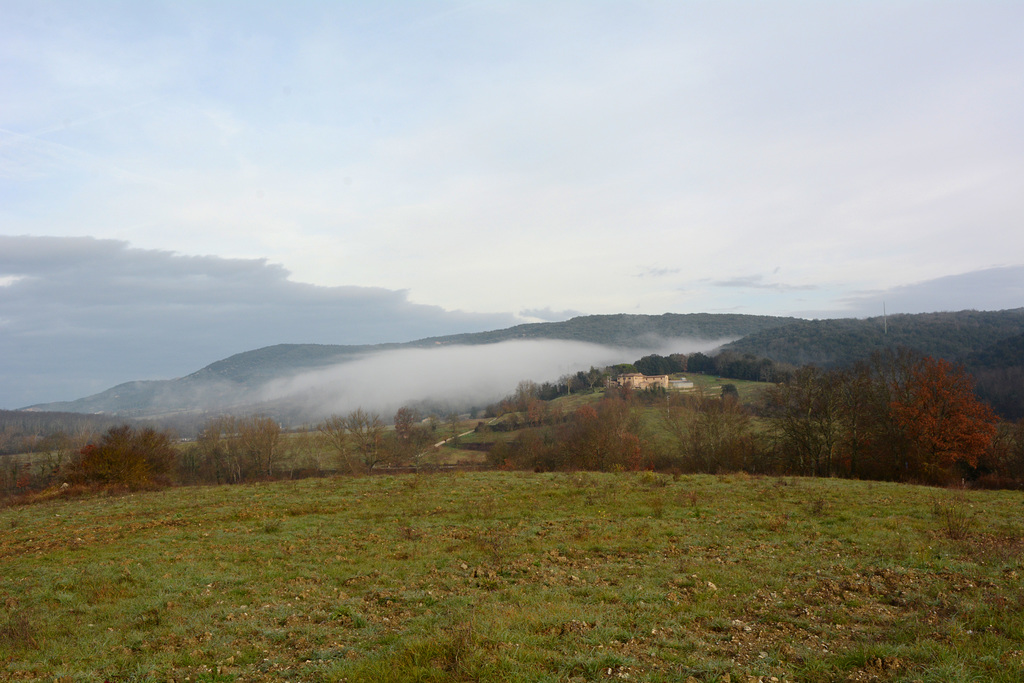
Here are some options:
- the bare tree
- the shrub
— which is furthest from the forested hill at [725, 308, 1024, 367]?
the shrub

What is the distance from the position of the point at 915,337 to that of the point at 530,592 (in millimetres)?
207519

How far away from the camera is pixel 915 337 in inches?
6535

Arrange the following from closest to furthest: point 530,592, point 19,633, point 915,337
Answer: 1. point 19,633
2. point 530,592
3. point 915,337

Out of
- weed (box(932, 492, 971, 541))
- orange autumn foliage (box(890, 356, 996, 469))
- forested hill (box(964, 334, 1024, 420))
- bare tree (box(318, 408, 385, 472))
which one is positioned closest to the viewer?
weed (box(932, 492, 971, 541))

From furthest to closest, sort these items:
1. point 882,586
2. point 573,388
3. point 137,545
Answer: point 573,388
point 137,545
point 882,586

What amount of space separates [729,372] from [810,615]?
17708 centimetres

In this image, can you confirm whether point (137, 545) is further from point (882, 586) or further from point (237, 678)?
point (882, 586)

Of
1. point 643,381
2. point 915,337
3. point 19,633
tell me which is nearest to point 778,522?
point 19,633

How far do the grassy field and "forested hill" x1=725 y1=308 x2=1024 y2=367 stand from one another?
15571 cm

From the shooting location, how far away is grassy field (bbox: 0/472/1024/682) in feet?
23.7

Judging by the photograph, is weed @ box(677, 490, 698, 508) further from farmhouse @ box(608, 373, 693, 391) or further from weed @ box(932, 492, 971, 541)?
farmhouse @ box(608, 373, 693, 391)

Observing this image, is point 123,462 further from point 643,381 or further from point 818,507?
point 643,381

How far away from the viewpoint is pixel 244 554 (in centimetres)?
1588

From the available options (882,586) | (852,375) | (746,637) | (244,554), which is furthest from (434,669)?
(852,375)
